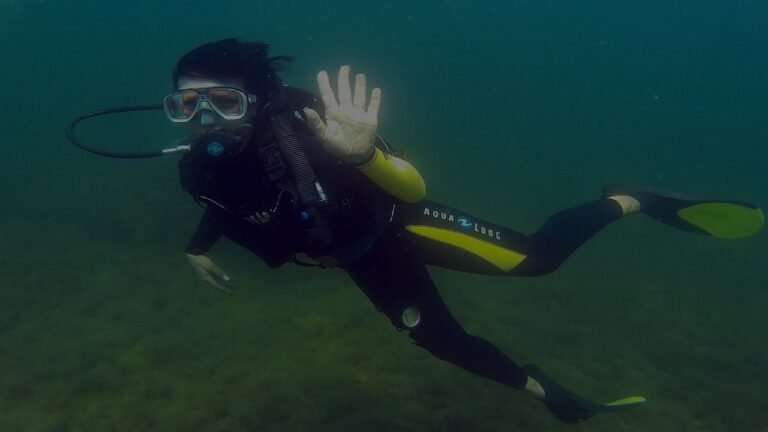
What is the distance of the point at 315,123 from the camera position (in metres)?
2.64

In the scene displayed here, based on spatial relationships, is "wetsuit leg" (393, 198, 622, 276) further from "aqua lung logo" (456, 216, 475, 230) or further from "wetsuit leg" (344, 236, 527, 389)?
"wetsuit leg" (344, 236, 527, 389)

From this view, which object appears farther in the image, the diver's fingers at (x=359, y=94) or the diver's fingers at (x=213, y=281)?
the diver's fingers at (x=213, y=281)

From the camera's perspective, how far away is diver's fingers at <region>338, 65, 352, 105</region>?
9.42 feet

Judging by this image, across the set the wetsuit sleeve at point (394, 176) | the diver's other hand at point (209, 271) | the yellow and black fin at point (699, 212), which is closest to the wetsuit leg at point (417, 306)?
the wetsuit sleeve at point (394, 176)

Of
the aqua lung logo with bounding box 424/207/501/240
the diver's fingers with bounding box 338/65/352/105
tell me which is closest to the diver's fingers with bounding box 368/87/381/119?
the diver's fingers with bounding box 338/65/352/105

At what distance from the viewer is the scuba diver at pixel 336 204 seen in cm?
299

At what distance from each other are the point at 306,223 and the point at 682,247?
11.2 m

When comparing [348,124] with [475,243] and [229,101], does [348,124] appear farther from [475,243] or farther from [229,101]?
[475,243]

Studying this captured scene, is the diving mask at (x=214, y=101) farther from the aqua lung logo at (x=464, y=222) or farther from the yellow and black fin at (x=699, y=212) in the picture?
the yellow and black fin at (x=699, y=212)

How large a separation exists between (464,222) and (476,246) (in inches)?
9.4

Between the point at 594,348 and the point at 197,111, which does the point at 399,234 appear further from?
the point at 594,348

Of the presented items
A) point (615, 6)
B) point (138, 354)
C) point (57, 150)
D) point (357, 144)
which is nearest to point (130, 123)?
point (57, 150)

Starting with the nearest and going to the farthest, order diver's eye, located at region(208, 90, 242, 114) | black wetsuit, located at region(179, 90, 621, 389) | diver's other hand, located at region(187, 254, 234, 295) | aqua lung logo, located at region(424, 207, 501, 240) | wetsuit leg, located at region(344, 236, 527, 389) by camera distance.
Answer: black wetsuit, located at region(179, 90, 621, 389)
diver's eye, located at region(208, 90, 242, 114)
wetsuit leg, located at region(344, 236, 527, 389)
aqua lung logo, located at region(424, 207, 501, 240)
diver's other hand, located at region(187, 254, 234, 295)

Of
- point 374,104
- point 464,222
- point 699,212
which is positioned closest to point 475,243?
point 464,222
